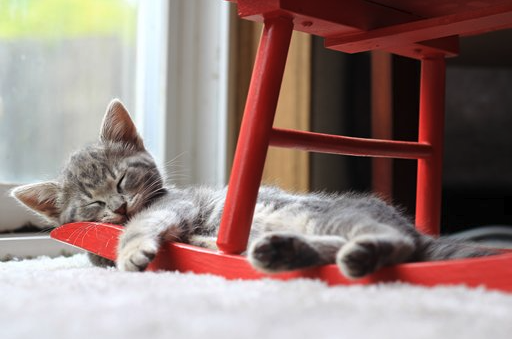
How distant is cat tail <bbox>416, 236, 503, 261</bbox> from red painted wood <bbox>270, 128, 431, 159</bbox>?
0.24 m

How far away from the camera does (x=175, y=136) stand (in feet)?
6.72

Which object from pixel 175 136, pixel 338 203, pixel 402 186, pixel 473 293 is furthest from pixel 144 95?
pixel 473 293

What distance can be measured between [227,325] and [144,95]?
150cm

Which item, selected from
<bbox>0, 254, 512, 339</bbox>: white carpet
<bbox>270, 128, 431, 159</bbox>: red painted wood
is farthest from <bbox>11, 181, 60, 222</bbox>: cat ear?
<bbox>270, 128, 431, 159</bbox>: red painted wood

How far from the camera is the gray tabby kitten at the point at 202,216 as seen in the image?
0.83 m

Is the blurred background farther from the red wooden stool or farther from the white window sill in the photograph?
the red wooden stool

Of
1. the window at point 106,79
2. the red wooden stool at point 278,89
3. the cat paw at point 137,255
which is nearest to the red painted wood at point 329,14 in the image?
the red wooden stool at point 278,89

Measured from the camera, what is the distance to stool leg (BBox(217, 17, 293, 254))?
0.96 meters

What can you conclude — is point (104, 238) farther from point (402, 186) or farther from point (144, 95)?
point (402, 186)

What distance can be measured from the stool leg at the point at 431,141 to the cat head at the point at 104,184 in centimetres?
57

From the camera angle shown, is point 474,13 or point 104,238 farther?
point 104,238

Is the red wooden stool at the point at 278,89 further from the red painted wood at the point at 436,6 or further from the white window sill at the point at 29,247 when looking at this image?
the white window sill at the point at 29,247

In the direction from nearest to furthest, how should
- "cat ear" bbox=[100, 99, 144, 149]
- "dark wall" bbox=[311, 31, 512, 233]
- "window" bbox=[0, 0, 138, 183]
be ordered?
"cat ear" bbox=[100, 99, 144, 149], "window" bbox=[0, 0, 138, 183], "dark wall" bbox=[311, 31, 512, 233]

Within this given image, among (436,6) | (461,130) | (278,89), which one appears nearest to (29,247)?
(278,89)
